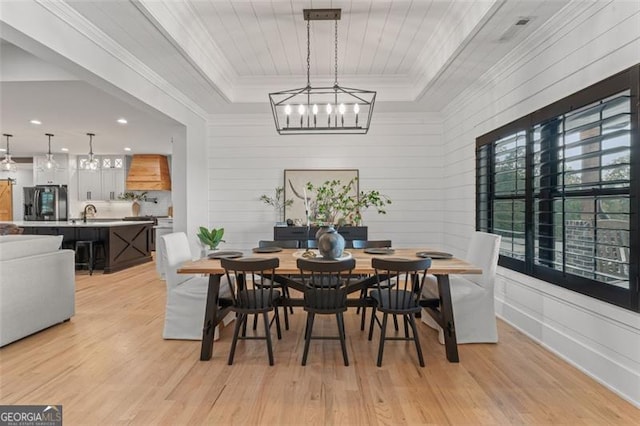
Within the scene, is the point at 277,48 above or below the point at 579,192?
above

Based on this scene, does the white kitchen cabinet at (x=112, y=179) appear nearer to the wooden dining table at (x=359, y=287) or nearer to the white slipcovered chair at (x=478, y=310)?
the wooden dining table at (x=359, y=287)

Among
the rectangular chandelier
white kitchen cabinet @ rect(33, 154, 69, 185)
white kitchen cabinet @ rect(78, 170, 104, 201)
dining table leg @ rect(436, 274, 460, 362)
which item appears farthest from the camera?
white kitchen cabinet @ rect(78, 170, 104, 201)

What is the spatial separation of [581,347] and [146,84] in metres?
4.94

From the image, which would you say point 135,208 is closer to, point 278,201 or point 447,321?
point 278,201

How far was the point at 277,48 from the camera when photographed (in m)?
4.33

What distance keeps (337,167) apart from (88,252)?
4.82 m

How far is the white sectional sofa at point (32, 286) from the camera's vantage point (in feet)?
10.3

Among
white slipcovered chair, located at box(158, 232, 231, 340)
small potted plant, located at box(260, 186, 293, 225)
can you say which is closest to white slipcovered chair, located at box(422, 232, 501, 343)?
white slipcovered chair, located at box(158, 232, 231, 340)

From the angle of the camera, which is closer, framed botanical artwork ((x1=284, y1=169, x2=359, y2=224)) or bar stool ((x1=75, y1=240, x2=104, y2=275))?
framed botanical artwork ((x1=284, y1=169, x2=359, y2=224))

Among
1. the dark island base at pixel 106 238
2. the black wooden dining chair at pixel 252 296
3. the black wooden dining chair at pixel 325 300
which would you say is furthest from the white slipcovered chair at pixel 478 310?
the dark island base at pixel 106 238

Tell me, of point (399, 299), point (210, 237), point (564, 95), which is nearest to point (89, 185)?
point (210, 237)

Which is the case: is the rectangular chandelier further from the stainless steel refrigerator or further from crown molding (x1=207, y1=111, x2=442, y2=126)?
the stainless steel refrigerator

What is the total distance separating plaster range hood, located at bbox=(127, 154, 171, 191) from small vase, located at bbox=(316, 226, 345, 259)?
8104 mm

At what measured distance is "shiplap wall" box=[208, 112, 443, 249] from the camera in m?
6.16
